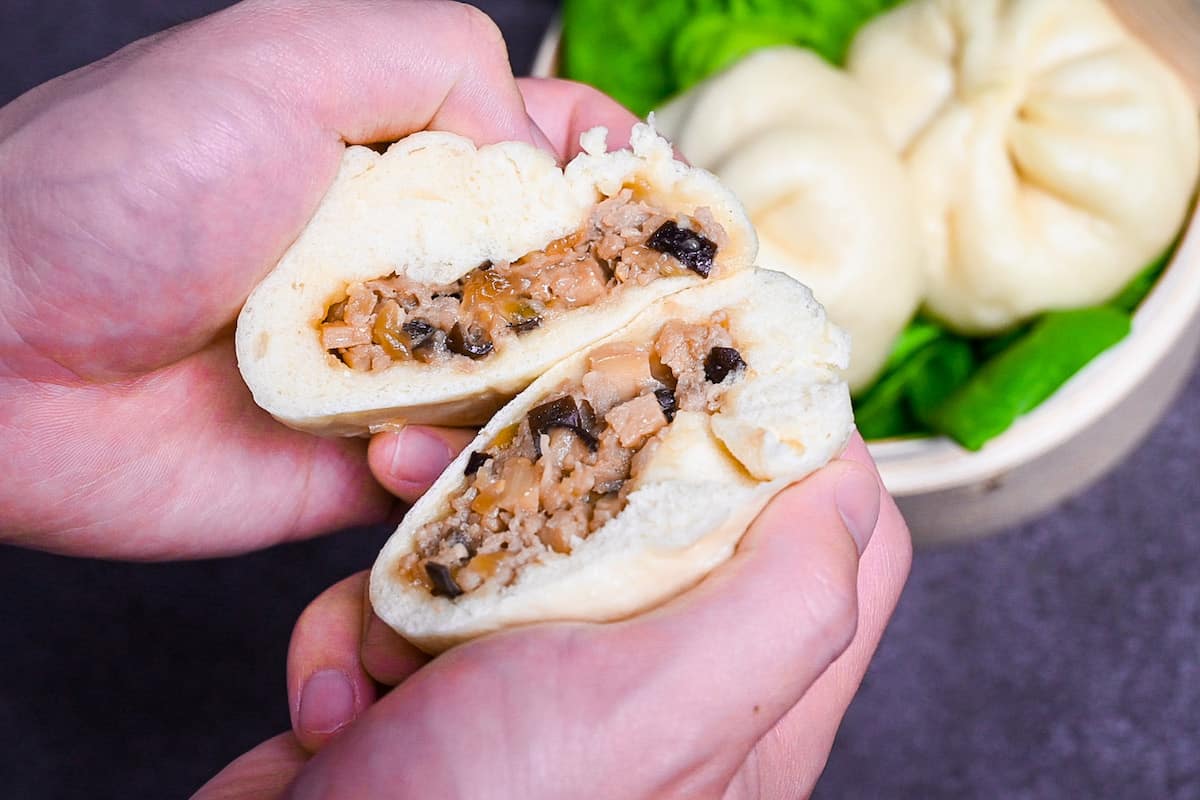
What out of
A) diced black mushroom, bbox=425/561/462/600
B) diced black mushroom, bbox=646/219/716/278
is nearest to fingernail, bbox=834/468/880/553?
diced black mushroom, bbox=646/219/716/278

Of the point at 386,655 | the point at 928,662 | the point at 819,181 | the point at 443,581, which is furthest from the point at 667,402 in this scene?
the point at 928,662

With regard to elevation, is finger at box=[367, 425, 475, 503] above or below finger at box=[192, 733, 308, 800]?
above

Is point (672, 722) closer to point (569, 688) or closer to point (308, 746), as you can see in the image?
point (569, 688)

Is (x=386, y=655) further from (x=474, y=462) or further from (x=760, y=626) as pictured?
(x=760, y=626)

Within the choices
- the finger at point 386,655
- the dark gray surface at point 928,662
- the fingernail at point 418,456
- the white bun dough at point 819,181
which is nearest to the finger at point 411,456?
the fingernail at point 418,456

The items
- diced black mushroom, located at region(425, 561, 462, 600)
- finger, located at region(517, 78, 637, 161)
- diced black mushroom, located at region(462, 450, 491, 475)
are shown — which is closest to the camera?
diced black mushroom, located at region(425, 561, 462, 600)

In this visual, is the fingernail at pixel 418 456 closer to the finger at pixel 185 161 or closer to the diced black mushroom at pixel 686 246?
the finger at pixel 185 161

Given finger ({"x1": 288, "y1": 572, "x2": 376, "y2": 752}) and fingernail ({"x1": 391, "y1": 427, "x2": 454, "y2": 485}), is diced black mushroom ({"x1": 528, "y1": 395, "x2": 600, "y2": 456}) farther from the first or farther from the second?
finger ({"x1": 288, "y1": 572, "x2": 376, "y2": 752})
